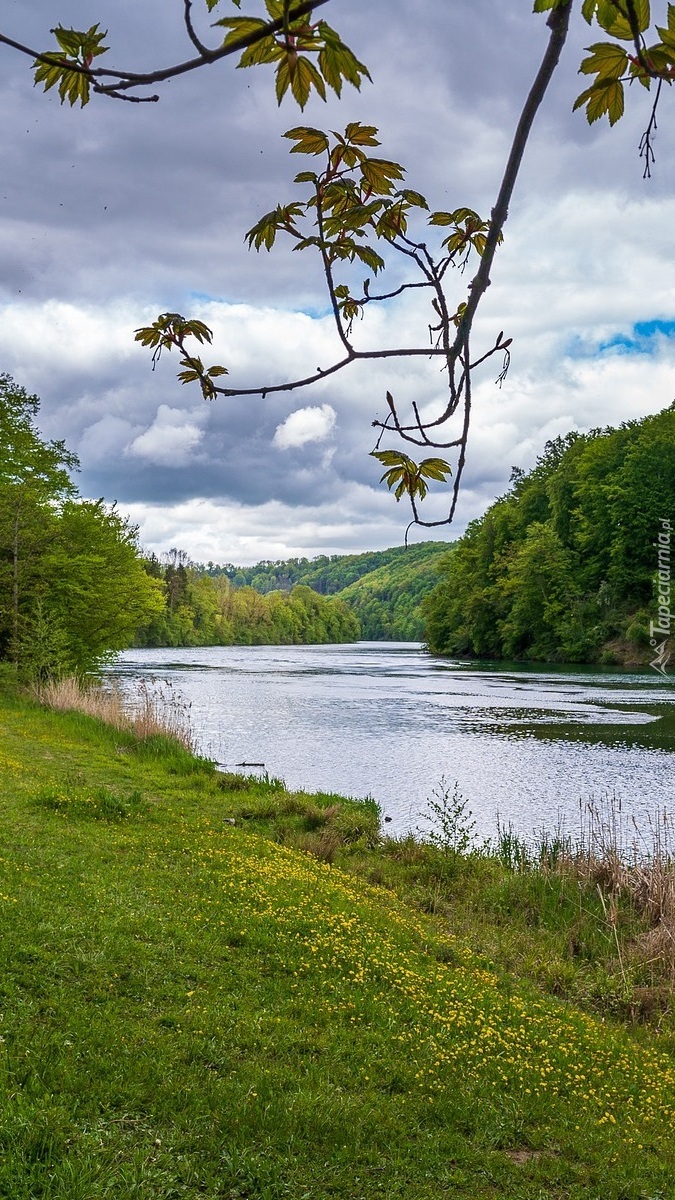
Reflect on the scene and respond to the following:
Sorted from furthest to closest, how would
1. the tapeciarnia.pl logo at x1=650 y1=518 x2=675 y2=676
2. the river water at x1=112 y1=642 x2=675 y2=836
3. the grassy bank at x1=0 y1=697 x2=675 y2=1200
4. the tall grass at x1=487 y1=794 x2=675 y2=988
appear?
the tapeciarnia.pl logo at x1=650 y1=518 x2=675 y2=676, the river water at x1=112 y1=642 x2=675 y2=836, the tall grass at x1=487 y1=794 x2=675 y2=988, the grassy bank at x1=0 y1=697 x2=675 y2=1200

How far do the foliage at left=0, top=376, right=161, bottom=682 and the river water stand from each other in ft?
15.0

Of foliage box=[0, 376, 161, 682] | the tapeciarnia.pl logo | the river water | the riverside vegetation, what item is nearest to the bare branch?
the river water

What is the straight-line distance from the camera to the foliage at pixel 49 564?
2473 cm

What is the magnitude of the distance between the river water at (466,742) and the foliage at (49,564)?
456 cm

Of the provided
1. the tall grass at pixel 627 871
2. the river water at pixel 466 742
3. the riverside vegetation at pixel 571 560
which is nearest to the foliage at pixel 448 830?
the river water at pixel 466 742

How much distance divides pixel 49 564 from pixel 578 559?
182 feet

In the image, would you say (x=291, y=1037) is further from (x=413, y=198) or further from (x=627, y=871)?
(x=627, y=871)

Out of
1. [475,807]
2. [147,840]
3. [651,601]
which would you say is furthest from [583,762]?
[651,601]

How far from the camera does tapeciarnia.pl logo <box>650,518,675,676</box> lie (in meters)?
53.7

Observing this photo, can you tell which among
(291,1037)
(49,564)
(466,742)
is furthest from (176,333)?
(49,564)

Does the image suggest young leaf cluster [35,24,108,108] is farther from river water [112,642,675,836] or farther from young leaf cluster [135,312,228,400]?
river water [112,642,675,836]

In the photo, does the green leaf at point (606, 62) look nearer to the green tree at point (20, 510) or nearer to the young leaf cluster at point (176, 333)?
the young leaf cluster at point (176, 333)

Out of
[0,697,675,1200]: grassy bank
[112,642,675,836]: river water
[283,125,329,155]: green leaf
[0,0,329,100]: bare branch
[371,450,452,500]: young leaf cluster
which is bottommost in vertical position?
[112,642,675,836]: river water

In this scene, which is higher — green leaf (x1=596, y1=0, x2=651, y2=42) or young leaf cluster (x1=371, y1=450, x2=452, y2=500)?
green leaf (x1=596, y1=0, x2=651, y2=42)
